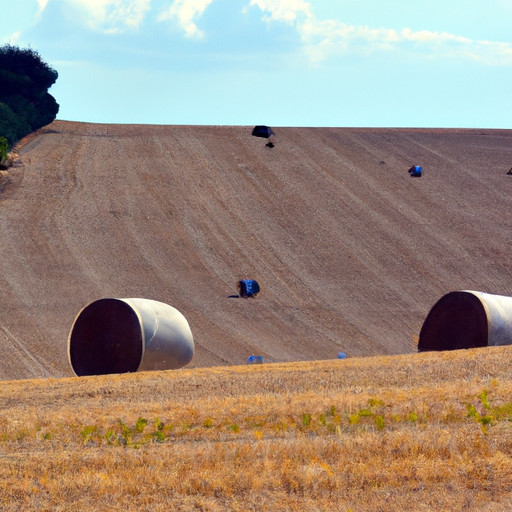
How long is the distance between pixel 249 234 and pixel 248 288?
9265 millimetres

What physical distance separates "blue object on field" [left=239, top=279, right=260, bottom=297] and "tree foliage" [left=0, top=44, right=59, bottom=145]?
31537 millimetres

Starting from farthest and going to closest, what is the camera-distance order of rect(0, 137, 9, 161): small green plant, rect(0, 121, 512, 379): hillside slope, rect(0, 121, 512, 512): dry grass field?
1. rect(0, 137, 9, 161): small green plant
2. rect(0, 121, 512, 379): hillside slope
3. rect(0, 121, 512, 512): dry grass field

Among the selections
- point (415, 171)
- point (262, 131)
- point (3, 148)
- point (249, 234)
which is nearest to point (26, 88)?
point (3, 148)

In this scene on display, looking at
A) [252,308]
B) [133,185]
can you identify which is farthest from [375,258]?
[133,185]

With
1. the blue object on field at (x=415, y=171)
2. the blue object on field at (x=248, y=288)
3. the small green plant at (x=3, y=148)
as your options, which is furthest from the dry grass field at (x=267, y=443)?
the blue object on field at (x=415, y=171)

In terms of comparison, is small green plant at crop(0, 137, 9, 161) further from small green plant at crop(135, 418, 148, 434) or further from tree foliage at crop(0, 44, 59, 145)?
small green plant at crop(135, 418, 148, 434)

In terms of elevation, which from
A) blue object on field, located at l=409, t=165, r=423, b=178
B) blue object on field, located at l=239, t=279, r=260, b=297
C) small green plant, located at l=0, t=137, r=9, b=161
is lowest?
blue object on field, located at l=239, t=279, r=260, b=297

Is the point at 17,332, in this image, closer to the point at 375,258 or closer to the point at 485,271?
the point at 375,258

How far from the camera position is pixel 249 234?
56.0 metres

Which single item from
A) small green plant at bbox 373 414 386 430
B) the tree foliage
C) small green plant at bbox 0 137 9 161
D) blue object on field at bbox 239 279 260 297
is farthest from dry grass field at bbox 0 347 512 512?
the tree foliage

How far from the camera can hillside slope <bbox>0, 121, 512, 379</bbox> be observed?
43062 millimetres

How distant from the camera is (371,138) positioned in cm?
7994

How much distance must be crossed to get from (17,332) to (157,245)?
1442 centimetres

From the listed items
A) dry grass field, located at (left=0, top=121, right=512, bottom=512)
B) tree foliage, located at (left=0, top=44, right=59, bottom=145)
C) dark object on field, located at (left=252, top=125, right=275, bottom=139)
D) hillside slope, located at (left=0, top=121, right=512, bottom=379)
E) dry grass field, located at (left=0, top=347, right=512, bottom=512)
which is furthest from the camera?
dark object on field, located at (left=252, top=125, right=275, bottom=139)
